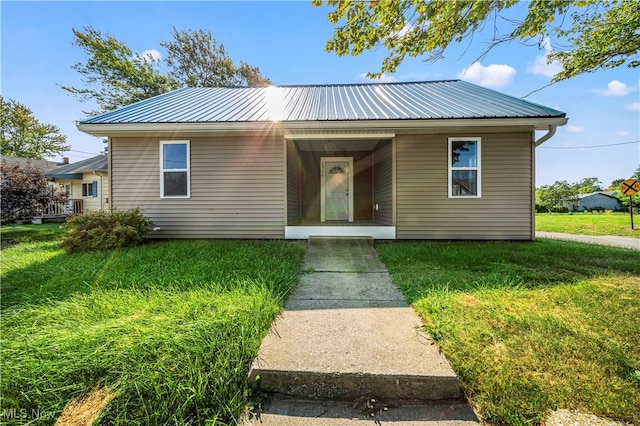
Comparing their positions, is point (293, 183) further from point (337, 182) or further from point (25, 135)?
point (25, 135)

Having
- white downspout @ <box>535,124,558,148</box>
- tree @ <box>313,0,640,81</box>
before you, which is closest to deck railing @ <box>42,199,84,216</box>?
tree @ <box>313,0,640,81</box>

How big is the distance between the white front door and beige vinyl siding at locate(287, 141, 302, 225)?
0.89 meters

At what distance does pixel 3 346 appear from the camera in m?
2.04

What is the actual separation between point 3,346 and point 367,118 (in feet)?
19.3

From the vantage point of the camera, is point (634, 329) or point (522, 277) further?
point (522, 277)

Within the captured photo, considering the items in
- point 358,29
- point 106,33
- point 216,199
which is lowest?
point 216,199

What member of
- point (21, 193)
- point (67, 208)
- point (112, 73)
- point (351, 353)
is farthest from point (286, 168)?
point (112, 73)

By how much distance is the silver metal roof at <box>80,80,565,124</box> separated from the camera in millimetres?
Answer: 5945

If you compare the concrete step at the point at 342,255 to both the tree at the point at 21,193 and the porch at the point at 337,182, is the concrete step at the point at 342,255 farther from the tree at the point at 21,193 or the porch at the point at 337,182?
the tree at the point at 21,193

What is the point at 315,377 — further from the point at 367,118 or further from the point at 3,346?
the point at 367,118

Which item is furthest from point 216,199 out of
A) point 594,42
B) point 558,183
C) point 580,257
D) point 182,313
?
point 558,183

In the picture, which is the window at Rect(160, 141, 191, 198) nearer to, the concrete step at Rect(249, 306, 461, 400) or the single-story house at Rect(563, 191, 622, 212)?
the concrete step at Rect(249, 306, 461, 400)

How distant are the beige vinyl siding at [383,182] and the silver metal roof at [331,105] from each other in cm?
115

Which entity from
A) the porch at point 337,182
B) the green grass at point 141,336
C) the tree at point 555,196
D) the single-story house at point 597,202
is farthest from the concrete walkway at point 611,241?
the single-story house at point 597,202
